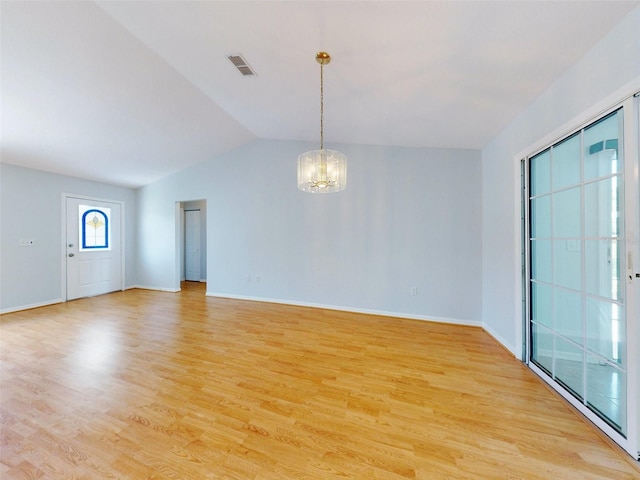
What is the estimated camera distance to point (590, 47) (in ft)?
5.29

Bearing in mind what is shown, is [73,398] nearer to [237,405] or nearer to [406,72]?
[237,405]

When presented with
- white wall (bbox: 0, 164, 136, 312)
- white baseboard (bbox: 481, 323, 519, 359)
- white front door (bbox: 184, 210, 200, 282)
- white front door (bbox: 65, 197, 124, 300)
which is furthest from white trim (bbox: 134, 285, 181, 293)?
white baseboard (bbox: 481, 323, 519, 359)

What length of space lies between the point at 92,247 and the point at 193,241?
2237 millimetres

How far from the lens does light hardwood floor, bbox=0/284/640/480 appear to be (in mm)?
1351

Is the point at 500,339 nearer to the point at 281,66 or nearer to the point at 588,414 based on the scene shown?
the point at 588,414

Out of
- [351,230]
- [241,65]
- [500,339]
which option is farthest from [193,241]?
[500,339]

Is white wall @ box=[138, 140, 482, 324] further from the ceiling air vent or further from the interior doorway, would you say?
the ceiling air vent

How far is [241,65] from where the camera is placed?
2445 millimetres

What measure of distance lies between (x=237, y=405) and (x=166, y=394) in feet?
2.01

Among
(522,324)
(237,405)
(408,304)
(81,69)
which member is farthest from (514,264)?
(81,69)

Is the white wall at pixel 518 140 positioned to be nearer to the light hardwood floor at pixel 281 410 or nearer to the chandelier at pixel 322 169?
the light hardwood floor at pixel 281 410

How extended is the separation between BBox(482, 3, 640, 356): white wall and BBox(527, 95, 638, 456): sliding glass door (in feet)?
0.54

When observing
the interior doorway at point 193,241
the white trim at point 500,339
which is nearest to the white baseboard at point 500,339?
the white trim at point 500,339

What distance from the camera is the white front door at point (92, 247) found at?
4777mm
